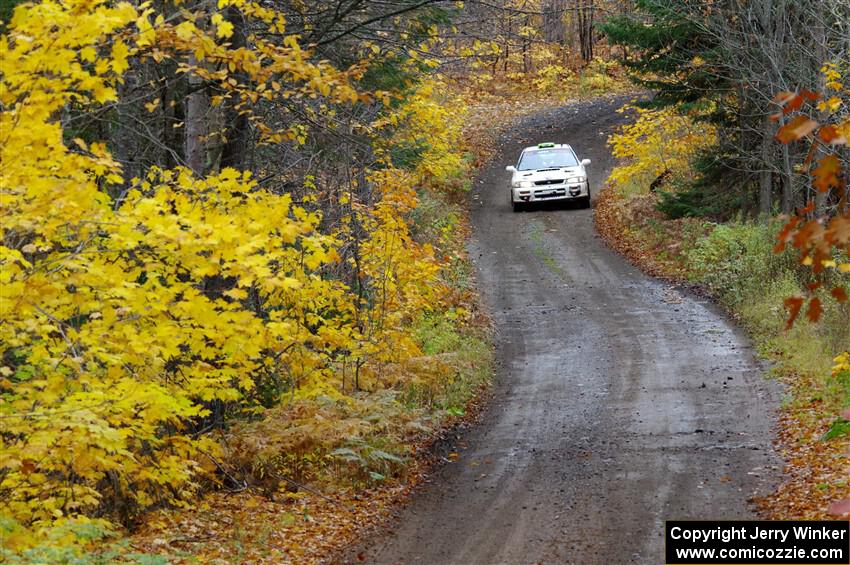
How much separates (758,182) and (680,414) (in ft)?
36.3

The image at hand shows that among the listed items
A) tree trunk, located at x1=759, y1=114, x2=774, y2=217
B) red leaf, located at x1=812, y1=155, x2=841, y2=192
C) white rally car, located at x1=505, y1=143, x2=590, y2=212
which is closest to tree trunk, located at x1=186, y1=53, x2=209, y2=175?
red leaf, located at x1=812, y1=155, x2=841, y2=192

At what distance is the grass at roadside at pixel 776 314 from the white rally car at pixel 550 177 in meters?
1.12

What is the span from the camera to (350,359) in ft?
40.0

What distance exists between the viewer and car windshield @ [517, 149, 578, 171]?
2795 cm

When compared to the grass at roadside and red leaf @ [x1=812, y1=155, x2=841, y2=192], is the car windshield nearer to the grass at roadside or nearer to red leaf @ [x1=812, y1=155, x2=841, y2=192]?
the grass at roadside

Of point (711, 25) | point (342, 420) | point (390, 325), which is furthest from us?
point (711, 25)

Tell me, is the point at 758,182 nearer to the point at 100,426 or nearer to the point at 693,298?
the point at 693,298

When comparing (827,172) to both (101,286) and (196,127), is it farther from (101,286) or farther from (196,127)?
(196,127)

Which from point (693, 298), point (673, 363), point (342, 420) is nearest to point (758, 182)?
point (693, 298)

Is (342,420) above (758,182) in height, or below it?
below

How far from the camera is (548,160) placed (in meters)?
28.0

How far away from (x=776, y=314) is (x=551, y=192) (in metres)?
12.6

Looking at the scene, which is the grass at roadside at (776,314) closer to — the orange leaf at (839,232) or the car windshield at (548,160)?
the car windshield at (548,160)

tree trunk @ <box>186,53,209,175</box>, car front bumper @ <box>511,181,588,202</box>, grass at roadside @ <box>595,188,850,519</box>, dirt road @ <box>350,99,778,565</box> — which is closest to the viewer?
dirt road @ <box>350,99,778,565</box>
